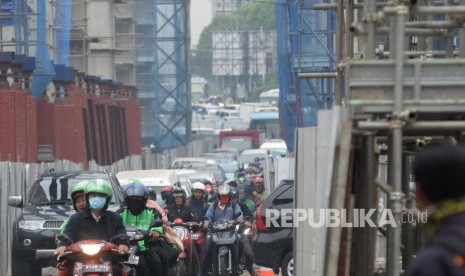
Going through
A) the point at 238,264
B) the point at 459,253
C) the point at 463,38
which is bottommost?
the point at 238,264

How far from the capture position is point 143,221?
15727 millimetres

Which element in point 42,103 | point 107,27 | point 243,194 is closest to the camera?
point 243,194

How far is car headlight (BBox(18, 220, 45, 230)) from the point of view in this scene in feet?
69.3

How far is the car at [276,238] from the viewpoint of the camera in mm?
20406

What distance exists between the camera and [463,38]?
1002cm

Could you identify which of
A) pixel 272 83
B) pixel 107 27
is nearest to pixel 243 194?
pixel 107 27

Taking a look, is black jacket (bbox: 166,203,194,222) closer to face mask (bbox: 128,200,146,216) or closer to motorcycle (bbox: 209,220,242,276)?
motorcycle (bbox: 209,220,242,276)

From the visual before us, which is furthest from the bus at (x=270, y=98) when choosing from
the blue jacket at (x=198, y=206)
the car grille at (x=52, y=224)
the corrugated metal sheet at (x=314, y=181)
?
the corrugated metal sheet at (x=314, y=181)

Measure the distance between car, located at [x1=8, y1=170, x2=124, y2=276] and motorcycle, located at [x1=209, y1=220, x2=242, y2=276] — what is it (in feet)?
4.86

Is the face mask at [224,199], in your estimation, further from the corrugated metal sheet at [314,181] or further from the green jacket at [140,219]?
the corrugated metal sheet at [314,181]

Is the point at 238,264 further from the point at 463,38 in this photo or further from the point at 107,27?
the point at 107,27

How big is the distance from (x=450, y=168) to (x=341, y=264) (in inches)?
131

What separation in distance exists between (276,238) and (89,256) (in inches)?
298
